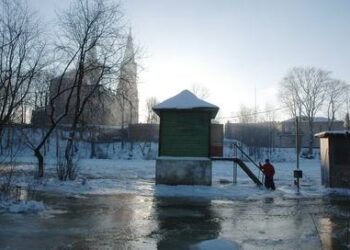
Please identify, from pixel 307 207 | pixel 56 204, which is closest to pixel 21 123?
pixel 56 204

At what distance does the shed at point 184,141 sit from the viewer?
22.9 meters

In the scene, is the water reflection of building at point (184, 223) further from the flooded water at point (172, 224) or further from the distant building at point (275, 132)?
the distant building at point (275, 132)

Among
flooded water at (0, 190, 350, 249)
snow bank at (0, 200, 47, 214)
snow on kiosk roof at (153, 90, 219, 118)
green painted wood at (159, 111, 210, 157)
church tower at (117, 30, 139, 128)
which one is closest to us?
flooded water at (0, 190, 350, 249)

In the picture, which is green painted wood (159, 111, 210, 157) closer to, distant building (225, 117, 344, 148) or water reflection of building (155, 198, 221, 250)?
water reflection of building (155, 198, 221, 250)

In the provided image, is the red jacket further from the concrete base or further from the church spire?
the church spire

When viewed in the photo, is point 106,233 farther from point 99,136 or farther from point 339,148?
point 99,136

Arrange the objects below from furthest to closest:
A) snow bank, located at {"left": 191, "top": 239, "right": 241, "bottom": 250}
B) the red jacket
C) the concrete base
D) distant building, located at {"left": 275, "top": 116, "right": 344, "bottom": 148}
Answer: distant building, located at {"left": 275, "top": 116, "right": 344, "bottom": 148}
the concrete base
the red jacket
snow bank, located at {"left": 191, "top": 239, "right": 241, "bottom": 250}

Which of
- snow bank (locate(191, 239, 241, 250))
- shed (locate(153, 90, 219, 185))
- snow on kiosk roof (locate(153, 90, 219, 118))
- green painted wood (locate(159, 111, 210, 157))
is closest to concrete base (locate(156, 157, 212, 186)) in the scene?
shed (locate(153, 90, 219, 185))

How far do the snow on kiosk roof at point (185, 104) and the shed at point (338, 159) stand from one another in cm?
542

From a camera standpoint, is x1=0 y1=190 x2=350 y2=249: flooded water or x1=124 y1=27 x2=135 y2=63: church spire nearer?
x1=0 y1=190 x2=350 y2=249: flooded water

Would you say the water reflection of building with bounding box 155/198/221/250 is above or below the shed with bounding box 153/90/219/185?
below

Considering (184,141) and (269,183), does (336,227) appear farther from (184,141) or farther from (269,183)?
(184,141)

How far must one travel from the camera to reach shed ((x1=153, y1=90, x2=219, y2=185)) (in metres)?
22.9

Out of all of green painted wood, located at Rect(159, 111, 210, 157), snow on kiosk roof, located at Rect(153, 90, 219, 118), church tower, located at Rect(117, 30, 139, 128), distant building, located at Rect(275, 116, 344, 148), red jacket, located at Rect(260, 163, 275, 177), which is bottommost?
red jacket, located at Rect(260, 163, 275, 177)
